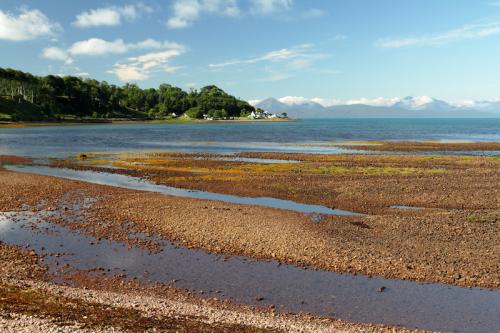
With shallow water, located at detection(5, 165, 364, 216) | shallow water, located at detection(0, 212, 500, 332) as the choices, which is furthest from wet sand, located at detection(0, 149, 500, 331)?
shallow water, located at detection(5, 165, 364, 216)

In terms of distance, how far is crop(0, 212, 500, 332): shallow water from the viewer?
1620 centimetres

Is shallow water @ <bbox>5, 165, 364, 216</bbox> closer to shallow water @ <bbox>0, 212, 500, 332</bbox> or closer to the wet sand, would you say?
the wet sand

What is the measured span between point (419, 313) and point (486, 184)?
31.1 m

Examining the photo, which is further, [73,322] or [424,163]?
[424,163]

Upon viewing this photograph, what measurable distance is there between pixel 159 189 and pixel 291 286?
82.2 ft

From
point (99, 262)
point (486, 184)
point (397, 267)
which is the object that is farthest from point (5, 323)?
point (486, 184)

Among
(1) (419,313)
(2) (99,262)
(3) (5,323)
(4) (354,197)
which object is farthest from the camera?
(4) (354,197)

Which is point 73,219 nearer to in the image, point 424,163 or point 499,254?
point 499,254

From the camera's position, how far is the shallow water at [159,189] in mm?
34125

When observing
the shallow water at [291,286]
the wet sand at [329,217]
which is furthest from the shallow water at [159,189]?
the shallow water at [291,286]

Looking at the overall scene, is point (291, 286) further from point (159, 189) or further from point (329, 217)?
point (159, 189)

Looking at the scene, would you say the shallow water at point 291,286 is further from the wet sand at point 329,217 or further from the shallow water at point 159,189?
the shallow water at point 159,189

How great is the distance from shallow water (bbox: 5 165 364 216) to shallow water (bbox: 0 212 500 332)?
12.7 m

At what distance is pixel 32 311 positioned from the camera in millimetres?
13742
